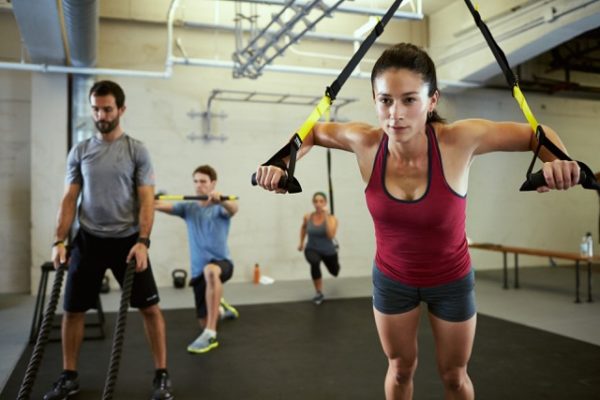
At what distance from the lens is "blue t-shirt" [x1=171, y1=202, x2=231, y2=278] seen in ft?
12.1

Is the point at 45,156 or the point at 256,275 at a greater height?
the point at 45,156

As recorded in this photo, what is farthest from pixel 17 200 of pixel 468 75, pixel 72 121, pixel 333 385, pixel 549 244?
pixel 549 244

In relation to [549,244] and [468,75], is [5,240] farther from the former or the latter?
[549,244]

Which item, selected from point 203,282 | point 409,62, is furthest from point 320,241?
point 409,62

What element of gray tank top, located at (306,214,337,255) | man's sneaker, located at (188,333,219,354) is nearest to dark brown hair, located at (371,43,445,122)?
man's sneaker, located at (188,333,219,354)

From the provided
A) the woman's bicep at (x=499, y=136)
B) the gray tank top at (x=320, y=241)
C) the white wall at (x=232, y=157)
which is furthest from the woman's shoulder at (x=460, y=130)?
the white wall at (x=232, y=157)

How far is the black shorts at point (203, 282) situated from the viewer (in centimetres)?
366

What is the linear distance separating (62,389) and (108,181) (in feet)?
3.36

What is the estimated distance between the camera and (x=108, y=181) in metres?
2.54

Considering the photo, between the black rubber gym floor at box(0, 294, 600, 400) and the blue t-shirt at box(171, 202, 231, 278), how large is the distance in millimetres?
607

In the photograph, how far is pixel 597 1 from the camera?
16.0 ft

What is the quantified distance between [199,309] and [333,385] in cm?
132

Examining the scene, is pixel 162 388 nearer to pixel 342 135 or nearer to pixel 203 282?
pixel 203 282

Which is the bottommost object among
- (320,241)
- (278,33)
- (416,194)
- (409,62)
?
(320,241)
